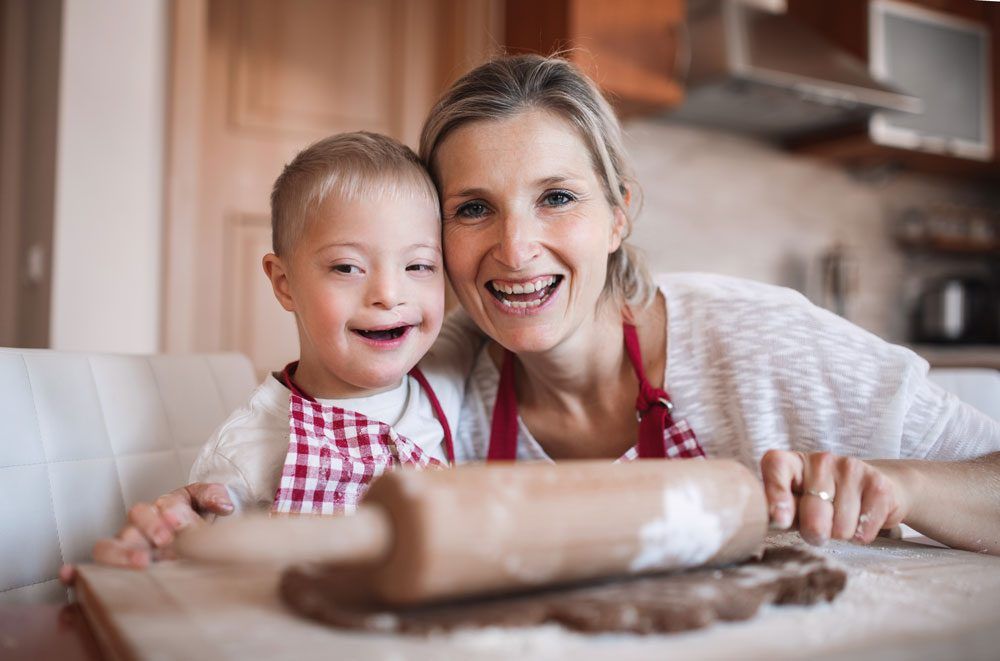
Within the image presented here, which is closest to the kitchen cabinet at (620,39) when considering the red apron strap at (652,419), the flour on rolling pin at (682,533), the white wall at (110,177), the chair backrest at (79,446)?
the white wall at (110,177)

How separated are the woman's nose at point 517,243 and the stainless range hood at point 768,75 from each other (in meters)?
2.17

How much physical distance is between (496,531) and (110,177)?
2273 mm

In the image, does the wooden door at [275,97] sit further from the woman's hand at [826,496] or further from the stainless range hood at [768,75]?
the woman's hand at [826,496]

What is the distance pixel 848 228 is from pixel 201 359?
12.0 ft

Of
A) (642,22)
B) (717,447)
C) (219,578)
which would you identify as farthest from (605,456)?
(642,22)

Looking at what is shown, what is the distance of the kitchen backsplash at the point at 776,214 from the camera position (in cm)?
365

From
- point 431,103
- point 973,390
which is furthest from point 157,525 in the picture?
point 431,103

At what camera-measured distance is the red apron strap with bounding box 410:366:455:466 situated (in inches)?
45.1

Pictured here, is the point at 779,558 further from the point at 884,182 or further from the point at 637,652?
the point at 884,182

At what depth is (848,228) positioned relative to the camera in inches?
165

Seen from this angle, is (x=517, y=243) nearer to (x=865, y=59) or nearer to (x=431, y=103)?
(x=431, y=103)

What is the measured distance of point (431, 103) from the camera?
10.0ft

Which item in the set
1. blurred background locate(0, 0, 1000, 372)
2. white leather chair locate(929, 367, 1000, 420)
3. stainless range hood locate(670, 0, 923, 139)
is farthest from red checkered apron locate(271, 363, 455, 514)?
stainless range hood locate(670, 0, 923, 139)

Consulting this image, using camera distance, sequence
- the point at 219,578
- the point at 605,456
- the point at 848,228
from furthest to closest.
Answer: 1. the point at 848,228
2. the point at 605,456
3. the point at 219,578
